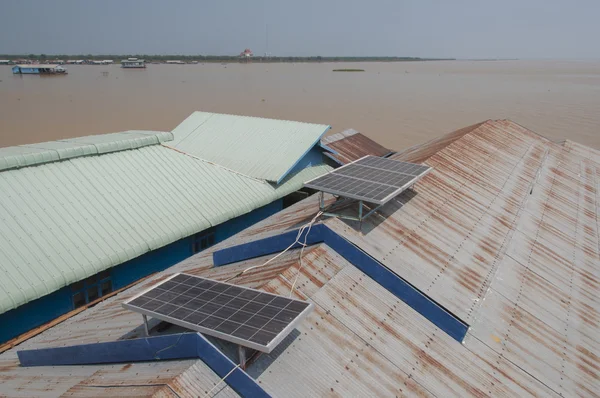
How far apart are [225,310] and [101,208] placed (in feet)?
35.8

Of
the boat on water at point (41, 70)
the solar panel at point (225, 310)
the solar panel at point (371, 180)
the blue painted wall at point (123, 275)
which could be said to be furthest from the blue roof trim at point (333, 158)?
the boat on water at point (41, 70)

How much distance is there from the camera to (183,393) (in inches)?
229

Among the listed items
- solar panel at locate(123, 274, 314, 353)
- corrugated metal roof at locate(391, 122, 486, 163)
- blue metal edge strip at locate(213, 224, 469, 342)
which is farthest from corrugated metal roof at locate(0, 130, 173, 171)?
corrugated metal roof at locate(391, 122, 486, 163)

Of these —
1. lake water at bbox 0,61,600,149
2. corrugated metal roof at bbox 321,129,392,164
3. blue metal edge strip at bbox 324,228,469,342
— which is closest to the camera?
blue metal edge strip at bbox 324,228,469,342

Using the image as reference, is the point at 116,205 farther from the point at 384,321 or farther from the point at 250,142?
the point at 384,321

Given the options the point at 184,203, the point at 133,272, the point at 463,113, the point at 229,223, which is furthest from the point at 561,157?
the point at 463,113

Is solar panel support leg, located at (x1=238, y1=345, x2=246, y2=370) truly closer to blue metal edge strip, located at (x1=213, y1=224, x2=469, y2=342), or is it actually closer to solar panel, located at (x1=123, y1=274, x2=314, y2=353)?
solar panel, located at (x1=123, y1=274, x2=314, y2=353)

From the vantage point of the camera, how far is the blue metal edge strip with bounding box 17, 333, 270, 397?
6055 mm

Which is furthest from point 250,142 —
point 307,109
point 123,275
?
point 307,109

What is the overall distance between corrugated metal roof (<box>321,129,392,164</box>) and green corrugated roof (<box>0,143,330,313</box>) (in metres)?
6.30

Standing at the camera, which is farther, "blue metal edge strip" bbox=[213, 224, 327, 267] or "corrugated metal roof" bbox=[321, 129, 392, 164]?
"corrugated metal roof" bbox=[321, 129, 392, 164]

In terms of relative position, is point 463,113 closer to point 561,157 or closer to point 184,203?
point 561,157

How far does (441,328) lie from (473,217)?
569cm

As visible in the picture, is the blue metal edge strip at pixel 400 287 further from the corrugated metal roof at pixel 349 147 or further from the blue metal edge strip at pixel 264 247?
the corrugated metal roof at pixel 349 147
